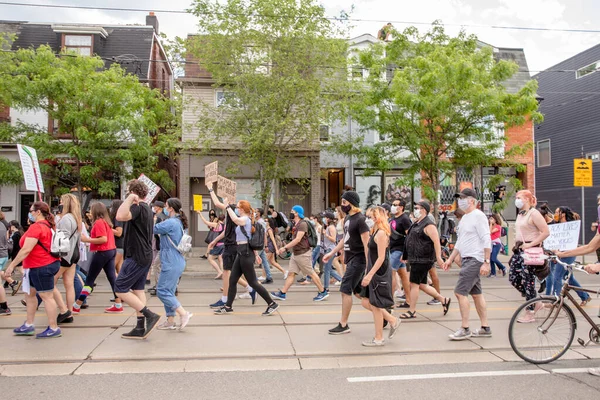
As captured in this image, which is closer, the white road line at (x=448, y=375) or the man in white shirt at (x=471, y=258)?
the white road line at (x=448, y=375)

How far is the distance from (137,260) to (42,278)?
1165 millimetres

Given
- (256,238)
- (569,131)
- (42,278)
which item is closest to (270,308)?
(256,238)

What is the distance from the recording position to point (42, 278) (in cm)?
658

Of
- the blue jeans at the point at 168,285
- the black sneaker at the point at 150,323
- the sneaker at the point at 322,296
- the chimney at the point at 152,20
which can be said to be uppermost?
the chimney at the point at 152,20

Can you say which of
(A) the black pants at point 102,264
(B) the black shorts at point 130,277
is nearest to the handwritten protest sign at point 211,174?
(A) the black pants at point 102,264

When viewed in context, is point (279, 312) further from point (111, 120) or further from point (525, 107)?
point (525, 107)

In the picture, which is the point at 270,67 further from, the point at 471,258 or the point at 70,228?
the point at 471,258

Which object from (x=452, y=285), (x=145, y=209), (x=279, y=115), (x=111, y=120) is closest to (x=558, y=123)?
(x=279, y=115)

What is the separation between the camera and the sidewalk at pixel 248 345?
18.7 ft

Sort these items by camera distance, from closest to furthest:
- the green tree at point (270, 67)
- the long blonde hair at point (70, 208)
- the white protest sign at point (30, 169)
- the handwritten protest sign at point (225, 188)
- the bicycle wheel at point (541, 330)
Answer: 1. the bicycle wheel at point (541, 330)
2. the long blonde hair at point (70, 208)
3. the handwritten protest sign at point (225, 188)
4. the white protest sign at point (30, 169)
5. the green tree at point (270, 67)

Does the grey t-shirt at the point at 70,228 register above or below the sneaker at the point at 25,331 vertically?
above

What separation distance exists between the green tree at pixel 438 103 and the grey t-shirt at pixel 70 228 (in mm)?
11117

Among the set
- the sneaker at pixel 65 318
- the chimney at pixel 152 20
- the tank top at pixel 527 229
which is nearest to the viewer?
the tank top at pixel 527 229

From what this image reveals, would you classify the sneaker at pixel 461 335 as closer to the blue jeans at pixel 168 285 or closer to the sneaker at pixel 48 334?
the blue jeans at pixel 168 285
